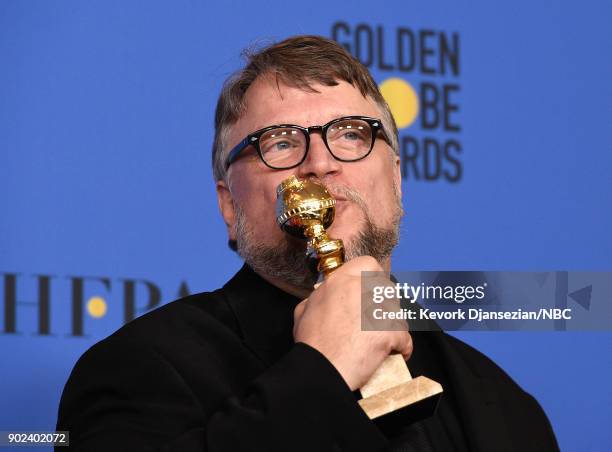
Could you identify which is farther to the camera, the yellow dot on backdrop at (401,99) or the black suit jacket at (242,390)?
the yellow dot on backdrop at (401,99)

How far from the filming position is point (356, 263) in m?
1.79

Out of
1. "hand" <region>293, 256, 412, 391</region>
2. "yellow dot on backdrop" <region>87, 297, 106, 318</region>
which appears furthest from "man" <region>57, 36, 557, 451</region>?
"yellow dot on backdrop" <region>87, 297, 106, 318</region>

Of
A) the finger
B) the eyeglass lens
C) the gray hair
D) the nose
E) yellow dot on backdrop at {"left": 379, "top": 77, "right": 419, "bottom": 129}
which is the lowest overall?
the finger

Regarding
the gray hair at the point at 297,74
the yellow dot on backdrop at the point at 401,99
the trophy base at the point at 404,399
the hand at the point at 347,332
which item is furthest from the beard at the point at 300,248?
the yellow dot on backdrop at the point at 401,99

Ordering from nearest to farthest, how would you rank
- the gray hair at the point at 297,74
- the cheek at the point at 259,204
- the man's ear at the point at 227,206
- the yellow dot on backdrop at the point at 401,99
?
1. the cheek at the point at 259,204
2. the gray hair at the point at 297,74
3. the man's ear at the point at 227,206
4. the yellow dot on backdrop at the point at 401,99

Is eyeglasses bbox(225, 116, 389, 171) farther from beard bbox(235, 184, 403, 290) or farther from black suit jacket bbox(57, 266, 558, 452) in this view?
black suit jacket bbox(57, 266, 558, 452)

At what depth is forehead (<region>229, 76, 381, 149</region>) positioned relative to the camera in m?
2.27

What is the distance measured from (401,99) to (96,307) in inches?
47.1

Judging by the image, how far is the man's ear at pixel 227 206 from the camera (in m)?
2.49

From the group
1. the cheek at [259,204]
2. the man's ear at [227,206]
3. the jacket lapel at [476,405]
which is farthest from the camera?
the man's ear at [227,206]

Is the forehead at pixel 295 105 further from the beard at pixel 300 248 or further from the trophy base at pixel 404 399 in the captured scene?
the trophy base at pixel 404 399

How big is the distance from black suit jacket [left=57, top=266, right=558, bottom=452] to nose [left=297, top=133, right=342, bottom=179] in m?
0.31

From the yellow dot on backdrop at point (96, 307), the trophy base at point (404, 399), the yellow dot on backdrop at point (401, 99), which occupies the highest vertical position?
the yellow dot on backdrop at point (401, 99)

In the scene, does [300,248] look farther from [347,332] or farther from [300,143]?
[347,332]
